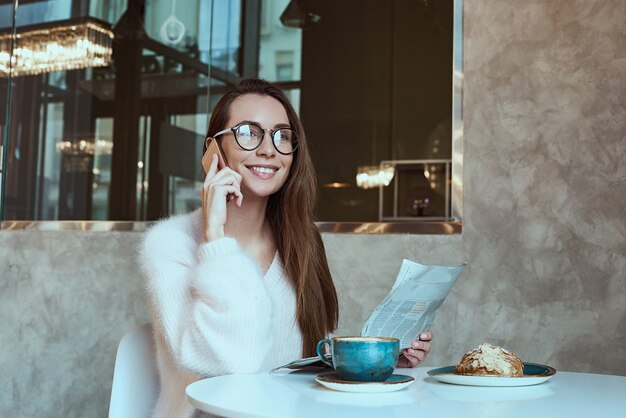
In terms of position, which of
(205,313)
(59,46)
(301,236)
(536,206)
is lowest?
(205,313)

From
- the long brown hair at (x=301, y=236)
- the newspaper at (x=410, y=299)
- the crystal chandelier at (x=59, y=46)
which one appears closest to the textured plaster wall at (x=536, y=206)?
the long brown hair at (x=301, y=236)

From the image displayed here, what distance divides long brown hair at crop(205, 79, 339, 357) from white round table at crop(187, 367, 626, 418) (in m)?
0.32

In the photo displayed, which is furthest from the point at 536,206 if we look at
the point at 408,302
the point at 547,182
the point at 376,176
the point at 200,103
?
the point at 200,103

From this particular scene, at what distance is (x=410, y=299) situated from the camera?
1231 mm

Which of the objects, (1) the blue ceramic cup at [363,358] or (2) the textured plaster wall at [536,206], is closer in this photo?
(1) the blue ceramic cup at [363,358]

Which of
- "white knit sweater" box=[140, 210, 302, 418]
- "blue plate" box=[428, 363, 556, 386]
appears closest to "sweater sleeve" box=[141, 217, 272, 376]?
"white knit sweater" box=[140, 210, 302, 418]

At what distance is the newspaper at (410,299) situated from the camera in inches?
46.8

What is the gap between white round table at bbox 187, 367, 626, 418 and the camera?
90 centimetres

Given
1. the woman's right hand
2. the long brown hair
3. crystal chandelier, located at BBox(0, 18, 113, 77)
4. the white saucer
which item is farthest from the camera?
crystal chandelier, located at BBox(0, 18, 113, 77)

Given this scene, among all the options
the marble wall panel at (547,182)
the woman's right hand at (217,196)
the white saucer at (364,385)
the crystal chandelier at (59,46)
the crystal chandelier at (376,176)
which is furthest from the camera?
the crystal chandelier at (59,46)

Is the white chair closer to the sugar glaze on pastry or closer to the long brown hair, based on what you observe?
the long brown hair

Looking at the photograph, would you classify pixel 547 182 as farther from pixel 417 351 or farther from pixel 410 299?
pixel 410 299

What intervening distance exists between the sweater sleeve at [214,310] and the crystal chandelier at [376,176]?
5.64 ft

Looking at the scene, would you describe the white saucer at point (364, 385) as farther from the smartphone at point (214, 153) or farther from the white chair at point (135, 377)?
the smartphone at point (214, 153)
